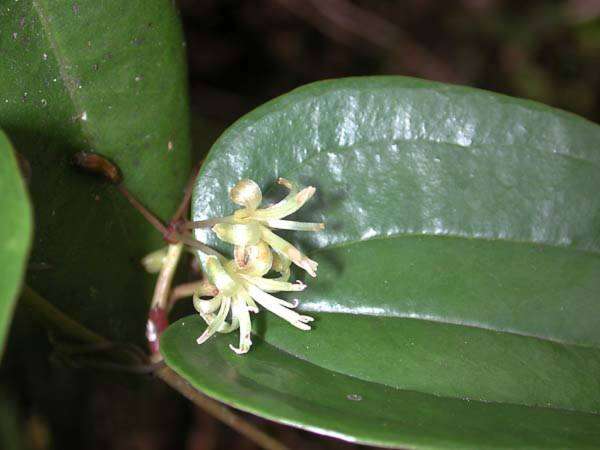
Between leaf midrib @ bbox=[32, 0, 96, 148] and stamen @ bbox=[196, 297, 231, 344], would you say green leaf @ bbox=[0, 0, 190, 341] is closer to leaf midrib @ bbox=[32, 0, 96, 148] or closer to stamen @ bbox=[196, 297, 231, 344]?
leaf midrib @ bbox=[32, 0, 96, 148]

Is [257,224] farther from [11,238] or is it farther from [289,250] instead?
[11,238]

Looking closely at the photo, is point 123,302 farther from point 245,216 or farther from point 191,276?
point 245,216

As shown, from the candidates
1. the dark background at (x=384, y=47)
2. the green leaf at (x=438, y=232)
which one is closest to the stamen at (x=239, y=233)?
the green leaf at (x=438, y=232)

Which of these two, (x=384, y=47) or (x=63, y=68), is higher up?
(x=384, y=47)

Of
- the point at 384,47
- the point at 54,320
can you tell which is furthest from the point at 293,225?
the point at 384,47

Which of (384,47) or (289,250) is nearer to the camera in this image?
(289,250)

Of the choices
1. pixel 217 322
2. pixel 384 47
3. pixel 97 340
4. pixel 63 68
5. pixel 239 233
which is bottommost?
pixel 97 340

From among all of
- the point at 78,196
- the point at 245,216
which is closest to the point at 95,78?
the point at 78,196

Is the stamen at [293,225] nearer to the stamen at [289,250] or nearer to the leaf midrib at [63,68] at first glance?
the stamen at [289,250]
